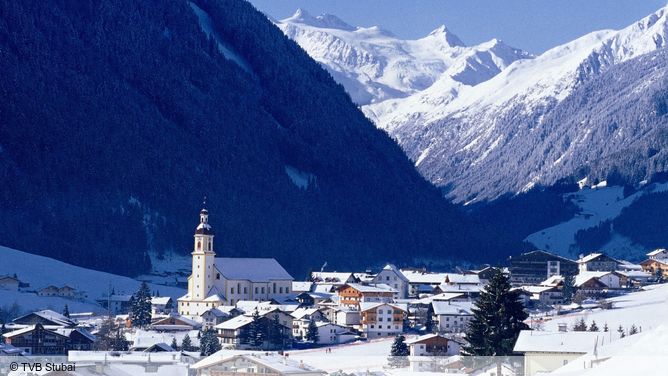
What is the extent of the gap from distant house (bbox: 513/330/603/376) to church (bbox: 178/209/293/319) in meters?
96.2

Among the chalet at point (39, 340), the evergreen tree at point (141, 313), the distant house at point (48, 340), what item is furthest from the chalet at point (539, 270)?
the chalet at point (39, 340)

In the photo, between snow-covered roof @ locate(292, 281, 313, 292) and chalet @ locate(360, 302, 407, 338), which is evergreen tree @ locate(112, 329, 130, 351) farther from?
snow-covered roof @ locate(292, 281, 313, 292)

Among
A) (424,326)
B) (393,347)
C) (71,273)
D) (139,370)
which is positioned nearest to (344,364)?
(393,347)

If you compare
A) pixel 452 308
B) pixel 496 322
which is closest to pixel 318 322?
pixel 452 308

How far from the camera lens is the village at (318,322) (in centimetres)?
4788

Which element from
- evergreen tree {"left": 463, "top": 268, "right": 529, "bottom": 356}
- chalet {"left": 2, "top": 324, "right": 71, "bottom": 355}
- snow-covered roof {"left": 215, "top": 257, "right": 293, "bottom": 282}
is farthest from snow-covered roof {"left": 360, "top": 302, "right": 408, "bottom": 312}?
evergreen tree {"left": 463, "top": 268, "right": 529, "bottom": 356}

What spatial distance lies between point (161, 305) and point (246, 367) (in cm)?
10115

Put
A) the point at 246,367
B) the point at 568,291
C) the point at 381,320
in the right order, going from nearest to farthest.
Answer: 1. the point at 246,367
2. the point at 381,320
3. the point at 568,291

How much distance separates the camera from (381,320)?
126m

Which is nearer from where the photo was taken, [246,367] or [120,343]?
[246,367]

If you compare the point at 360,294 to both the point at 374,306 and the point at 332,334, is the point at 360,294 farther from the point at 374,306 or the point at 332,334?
the point at 332,334

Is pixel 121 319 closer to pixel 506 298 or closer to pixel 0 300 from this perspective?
pixel 0 300

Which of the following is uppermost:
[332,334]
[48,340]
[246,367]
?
[332,334]

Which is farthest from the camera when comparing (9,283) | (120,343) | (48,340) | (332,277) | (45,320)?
(332,277)
